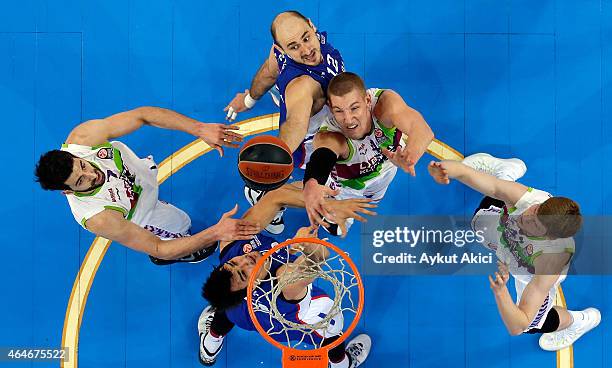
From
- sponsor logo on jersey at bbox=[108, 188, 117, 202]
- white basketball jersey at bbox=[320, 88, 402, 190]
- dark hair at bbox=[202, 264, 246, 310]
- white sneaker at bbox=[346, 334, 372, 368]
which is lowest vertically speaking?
white sneaker at bbox=[346, 334, 372, 368]

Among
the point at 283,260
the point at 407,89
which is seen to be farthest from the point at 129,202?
the point at 407,89

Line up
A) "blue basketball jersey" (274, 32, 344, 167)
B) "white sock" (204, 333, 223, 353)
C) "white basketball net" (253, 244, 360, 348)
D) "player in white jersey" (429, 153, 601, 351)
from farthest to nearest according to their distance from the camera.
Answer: "white sock" (204, 333, 223, 353) < "white basketball net" (253, 244, 360, 348) < "blue basketball jersey" (274, 32, 344, 167) < "player in white jersey" (429, 153, 601, 351)

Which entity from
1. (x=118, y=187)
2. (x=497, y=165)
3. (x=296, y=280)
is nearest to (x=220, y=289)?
(x=296, y=280)

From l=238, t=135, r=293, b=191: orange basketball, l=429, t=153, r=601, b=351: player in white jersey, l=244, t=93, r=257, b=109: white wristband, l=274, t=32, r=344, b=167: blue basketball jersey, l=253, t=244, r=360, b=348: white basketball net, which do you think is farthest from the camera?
l=244, t=93, r=257, b=109: white wristband

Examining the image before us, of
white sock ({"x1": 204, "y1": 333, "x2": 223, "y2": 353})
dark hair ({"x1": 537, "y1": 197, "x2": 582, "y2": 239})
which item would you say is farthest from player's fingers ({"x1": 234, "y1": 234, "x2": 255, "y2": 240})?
dark hair ({"x1": 537, "y1": 197, "x2": 582, "y2": 239})

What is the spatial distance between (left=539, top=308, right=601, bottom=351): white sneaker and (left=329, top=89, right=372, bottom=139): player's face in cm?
264

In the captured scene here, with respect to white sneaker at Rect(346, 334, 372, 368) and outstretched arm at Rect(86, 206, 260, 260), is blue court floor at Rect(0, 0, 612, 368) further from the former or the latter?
outstretched arm at Rect(86, 206, 260, 260)

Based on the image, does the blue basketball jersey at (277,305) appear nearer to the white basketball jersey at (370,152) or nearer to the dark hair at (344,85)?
the white basketball jersey at (370,152)

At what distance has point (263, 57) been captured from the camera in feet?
16.1

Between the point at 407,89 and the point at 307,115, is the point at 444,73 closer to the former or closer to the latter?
the point at 407,89

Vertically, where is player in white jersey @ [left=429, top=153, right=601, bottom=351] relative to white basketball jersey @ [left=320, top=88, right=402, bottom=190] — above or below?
below

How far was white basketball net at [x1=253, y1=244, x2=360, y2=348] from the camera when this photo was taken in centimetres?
393

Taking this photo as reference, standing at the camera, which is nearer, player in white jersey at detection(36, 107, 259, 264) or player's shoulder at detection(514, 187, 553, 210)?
player in white jersey at detection(36, 107, 259, 264)

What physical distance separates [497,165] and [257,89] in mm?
2230
